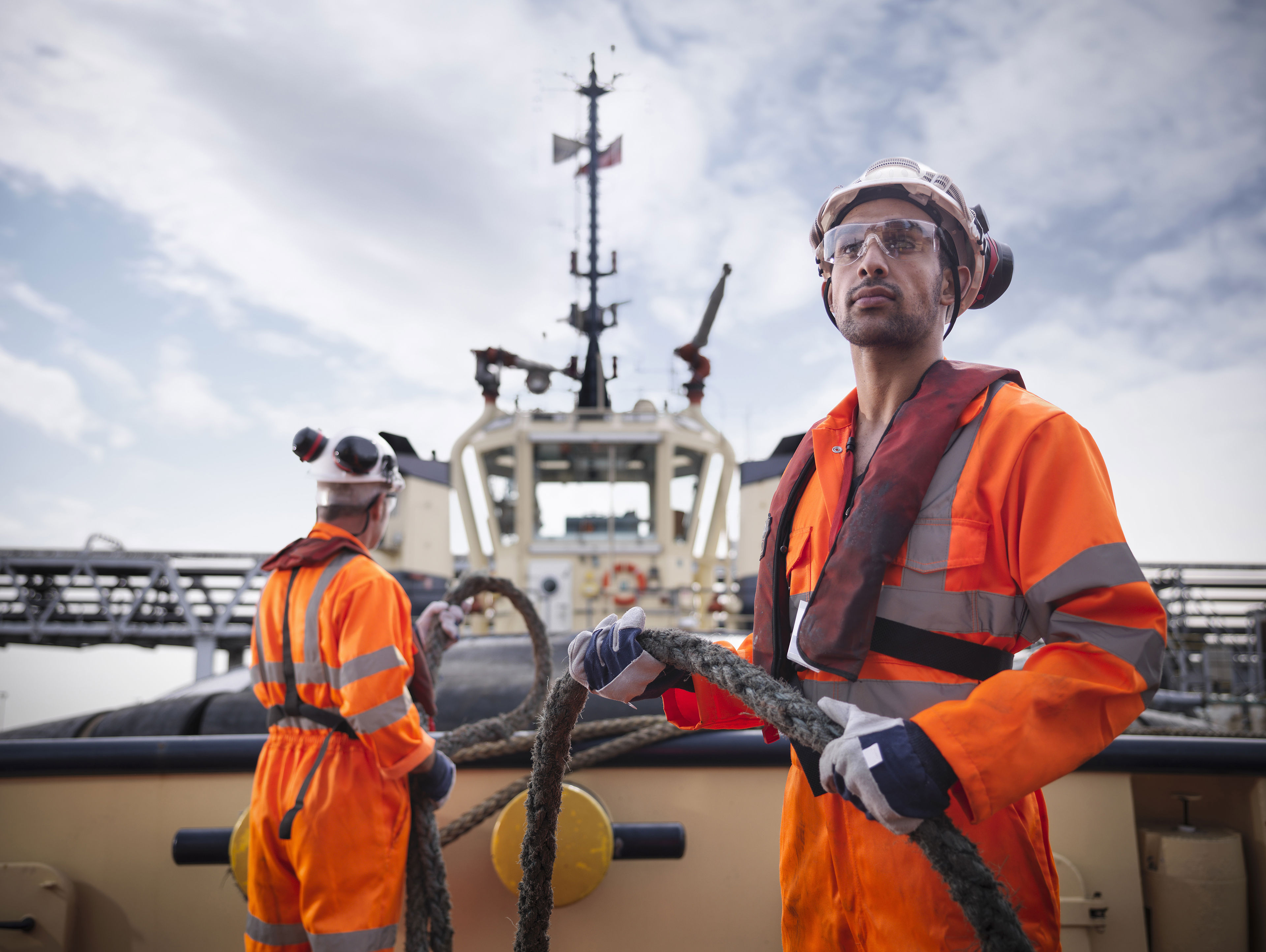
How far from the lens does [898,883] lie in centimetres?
106

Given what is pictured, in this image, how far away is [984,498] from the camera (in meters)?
1.06

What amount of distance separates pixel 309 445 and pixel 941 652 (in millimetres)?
2007

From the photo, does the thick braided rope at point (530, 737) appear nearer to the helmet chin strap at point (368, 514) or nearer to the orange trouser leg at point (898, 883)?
the helmet chin strap at point (368, 514)

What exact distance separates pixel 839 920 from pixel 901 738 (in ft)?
1.53

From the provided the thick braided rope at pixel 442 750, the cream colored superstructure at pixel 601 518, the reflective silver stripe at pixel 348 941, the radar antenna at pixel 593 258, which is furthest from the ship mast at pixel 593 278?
the reflective silver stripe at pixel 348 941

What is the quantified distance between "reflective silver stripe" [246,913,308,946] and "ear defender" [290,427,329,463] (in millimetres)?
1302

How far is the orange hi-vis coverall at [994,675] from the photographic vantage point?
0.87 m

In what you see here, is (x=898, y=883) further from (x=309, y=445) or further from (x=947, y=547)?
(x=309, y=445)

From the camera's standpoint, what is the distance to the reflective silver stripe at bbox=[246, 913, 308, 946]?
1.94 meters

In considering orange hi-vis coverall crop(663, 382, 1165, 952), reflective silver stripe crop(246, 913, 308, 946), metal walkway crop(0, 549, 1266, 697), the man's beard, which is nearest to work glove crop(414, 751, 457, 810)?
reflective silver stripe crop(246, 913, 308, 946)

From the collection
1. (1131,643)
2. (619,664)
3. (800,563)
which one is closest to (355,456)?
(619,664)

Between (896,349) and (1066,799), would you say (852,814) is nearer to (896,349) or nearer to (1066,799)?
(896,349)

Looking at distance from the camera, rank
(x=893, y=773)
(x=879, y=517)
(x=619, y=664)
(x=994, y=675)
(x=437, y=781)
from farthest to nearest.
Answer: (x=437, y=781)
(x=619, y=664)
(x=879, y=517)
(x=994, y=675)
(x=893, y=773)

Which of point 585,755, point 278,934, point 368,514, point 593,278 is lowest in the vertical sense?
point 278,934
